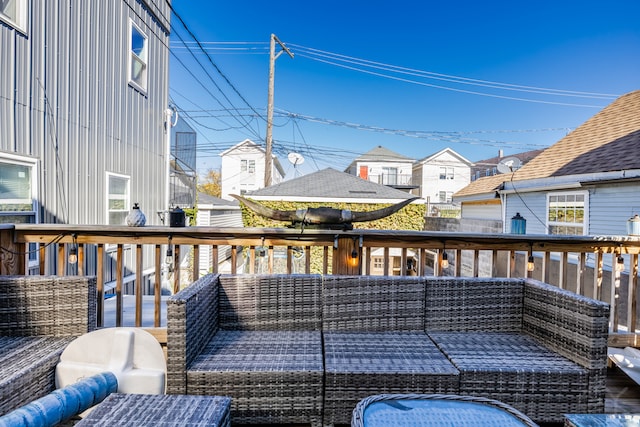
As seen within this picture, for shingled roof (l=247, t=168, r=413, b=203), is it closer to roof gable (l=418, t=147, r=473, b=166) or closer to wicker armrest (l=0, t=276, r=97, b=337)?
wicker armrest (l=0, t=276, r=97, b=337)

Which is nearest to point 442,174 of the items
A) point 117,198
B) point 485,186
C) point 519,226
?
point 485,186

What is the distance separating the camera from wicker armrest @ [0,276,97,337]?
1.90 m

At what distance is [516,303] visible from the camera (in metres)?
2.13

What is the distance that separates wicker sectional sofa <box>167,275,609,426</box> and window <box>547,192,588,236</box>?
6.37m

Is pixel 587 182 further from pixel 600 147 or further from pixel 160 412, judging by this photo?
pixel 160 412

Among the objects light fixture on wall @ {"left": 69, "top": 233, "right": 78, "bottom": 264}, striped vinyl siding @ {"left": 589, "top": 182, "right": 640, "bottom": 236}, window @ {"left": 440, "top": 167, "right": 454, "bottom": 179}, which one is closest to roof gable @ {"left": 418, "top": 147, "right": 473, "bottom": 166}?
window @ {"left": 440, "top": 167, "right": 454, "bottom": 179}

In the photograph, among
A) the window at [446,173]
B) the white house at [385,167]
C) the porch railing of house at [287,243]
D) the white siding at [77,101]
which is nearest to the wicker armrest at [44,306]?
the porch railing of house at [287,243]

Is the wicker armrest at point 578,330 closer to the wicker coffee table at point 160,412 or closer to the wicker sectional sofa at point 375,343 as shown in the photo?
the wicker sectional sofa at point 375,343

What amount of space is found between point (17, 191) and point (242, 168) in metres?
21.6

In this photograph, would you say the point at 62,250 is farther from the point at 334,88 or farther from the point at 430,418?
the point at 334,88

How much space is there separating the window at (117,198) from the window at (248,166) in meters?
19.0

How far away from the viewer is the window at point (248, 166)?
24.5 meters

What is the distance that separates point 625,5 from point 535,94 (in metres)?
9.05

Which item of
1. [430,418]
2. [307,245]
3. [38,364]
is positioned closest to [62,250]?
[38,364]
